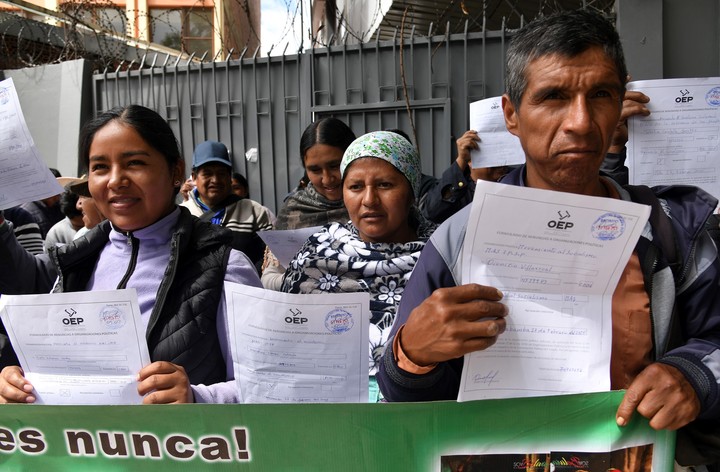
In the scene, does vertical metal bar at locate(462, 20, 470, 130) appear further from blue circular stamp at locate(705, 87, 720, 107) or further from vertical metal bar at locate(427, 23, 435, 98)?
blue circular stamp at locate(705, 87, 720, 107)

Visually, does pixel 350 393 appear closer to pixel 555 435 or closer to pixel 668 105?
pixel 555 435

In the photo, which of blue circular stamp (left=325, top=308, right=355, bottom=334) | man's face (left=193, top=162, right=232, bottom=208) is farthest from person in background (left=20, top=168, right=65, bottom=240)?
blue circular stamp (left=325, top=308, right=355, bottom=334)

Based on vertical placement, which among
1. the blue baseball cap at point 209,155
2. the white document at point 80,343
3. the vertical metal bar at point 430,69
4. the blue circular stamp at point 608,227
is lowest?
the white document at point 80,343

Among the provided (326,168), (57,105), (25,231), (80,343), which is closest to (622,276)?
(80,343)

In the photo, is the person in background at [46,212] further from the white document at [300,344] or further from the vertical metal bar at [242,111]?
the white document at [300,344]

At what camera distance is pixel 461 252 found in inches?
53.3

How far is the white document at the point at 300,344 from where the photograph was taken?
149cm

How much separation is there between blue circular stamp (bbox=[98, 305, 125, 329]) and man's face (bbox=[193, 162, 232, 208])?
3057 millimetres

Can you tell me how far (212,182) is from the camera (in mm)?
4598

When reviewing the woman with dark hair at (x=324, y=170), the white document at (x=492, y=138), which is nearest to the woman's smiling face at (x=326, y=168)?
the woman with dark hair at (x=324, y=170)

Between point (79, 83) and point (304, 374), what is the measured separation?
7795 millimetres

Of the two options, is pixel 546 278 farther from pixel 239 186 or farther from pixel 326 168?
pixel 239 186

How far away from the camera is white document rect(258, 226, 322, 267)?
2848mm

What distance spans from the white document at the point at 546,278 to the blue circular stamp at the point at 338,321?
32cm
